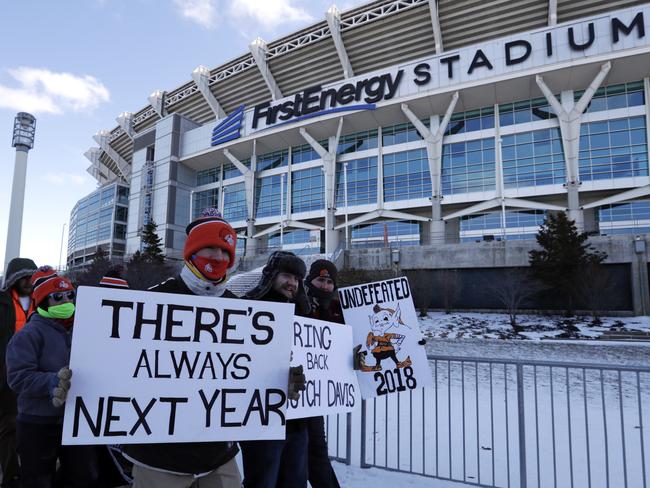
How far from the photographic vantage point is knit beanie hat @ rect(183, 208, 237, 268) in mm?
1865

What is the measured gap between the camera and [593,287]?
67.4ft

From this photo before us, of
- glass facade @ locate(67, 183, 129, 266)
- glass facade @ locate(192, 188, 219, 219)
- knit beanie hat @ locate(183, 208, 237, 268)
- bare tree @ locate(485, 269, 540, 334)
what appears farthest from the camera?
glass facade @ locate(67, 183, 129, 266)

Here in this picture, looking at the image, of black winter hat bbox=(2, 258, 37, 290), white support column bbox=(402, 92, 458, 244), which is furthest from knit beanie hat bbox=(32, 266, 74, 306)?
white support column bbox=(402, 92, 458, 244)

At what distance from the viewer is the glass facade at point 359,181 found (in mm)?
35812

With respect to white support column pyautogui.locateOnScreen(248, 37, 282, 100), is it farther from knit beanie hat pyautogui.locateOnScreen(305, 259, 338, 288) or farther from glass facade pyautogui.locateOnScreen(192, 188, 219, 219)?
knit beanie hat pyautogui.locateOnScreen(305, 259, 338, 288)

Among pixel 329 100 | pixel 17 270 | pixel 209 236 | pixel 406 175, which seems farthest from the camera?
pixel 329 100

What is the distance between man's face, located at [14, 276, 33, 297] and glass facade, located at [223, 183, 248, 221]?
39.6 metres

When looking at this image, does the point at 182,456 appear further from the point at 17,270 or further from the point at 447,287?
the point at 447,287

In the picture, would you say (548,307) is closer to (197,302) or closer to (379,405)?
(379,405)

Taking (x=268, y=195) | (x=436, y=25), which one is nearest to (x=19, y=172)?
(x=268, y=195)

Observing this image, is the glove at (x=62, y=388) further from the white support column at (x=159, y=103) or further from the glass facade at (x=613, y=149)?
the white support column at (x=159, y=103)

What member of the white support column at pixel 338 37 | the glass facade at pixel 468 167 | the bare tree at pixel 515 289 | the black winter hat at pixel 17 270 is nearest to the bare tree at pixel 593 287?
the bare tree at pixel 515 289

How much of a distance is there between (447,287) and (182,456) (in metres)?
24.1

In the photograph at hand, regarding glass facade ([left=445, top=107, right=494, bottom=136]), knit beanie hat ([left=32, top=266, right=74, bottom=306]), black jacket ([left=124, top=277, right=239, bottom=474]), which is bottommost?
black jacket ([left=124, top=277, right=239, bottom=474])
